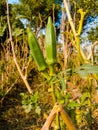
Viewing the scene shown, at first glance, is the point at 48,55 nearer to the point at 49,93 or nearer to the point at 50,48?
the point at 50,48

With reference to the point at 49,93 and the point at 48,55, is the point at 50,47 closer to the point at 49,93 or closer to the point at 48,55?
the point at 48,55

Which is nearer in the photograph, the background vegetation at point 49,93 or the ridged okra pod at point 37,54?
the ridged okra pod at point 37,54

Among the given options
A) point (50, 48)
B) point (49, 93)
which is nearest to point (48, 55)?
point (50, 48)

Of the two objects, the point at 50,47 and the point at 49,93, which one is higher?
the point at 50,47

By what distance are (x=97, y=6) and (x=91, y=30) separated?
66.6 inches

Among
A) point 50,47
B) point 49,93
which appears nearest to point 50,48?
point 50,47

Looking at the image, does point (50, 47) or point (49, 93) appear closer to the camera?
point (50, 47)

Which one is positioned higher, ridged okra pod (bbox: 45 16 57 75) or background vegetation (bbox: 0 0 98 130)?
ridged okra pod (bbox: 45 16 57 75)

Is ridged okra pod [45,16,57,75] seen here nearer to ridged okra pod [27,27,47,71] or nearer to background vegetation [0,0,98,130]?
ridged okra pod [27,27,47,71]

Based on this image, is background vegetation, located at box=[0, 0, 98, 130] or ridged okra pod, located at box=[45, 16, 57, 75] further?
background vegetation, located at box=[0, 0, 98, 130]

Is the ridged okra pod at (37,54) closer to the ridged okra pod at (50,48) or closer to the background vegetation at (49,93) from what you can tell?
the ridged okra pod at (50,48)

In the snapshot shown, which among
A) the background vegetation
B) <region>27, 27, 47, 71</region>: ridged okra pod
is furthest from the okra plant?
the background vegetation

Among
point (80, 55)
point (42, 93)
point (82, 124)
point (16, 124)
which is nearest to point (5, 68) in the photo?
point (42, 93)

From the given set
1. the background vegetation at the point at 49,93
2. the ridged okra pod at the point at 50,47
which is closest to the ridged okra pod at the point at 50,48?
the ridged okra pod at the point at 50,47
